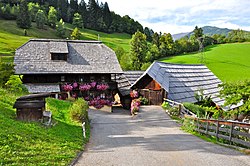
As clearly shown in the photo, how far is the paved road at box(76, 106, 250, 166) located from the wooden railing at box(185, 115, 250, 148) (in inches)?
29.2

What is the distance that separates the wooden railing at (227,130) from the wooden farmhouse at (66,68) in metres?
18.3

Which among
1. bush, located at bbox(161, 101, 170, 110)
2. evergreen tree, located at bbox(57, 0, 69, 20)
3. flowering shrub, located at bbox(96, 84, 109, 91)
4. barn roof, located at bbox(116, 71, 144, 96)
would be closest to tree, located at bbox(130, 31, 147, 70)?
barn roof, located at bbox(116, 71, 144, 96)

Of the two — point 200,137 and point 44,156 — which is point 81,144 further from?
point 200,137

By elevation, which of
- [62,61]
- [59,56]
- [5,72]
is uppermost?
[59,56]

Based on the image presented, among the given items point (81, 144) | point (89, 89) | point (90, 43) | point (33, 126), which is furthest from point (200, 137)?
point (90, 43)

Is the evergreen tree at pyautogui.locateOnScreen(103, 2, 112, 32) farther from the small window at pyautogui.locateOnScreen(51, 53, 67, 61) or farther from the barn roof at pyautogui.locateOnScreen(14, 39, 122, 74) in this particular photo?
the small window at pyautogui.locateOnScreen(51, 53, 67, 61)

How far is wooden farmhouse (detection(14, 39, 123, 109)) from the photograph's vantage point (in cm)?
3114

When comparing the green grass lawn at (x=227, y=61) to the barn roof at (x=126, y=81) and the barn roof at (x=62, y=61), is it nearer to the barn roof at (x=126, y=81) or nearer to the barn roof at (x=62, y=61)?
the barn roof at (x=126, y=81)

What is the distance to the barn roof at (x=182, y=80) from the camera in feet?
96.0

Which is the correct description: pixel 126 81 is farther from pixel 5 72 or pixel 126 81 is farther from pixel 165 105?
pixel 5 72

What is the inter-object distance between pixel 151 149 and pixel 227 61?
73.2 m

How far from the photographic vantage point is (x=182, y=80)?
32875 mm

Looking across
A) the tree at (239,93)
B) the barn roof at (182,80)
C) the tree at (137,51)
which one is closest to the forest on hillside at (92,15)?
the tree at (137,51)

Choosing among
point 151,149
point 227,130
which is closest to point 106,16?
point 227,130
